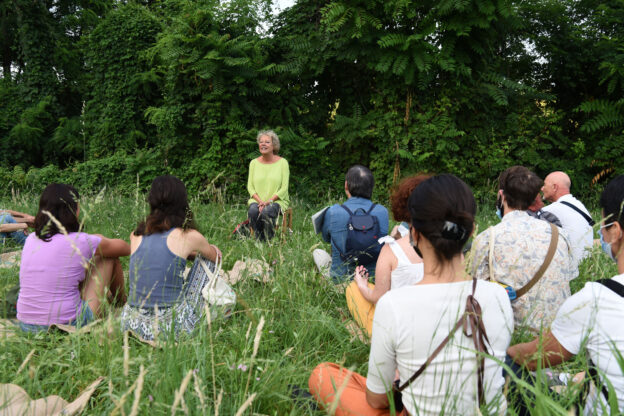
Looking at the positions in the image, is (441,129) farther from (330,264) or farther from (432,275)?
(432,275)

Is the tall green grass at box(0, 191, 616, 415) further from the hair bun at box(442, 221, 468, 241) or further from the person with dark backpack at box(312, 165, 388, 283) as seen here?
the hair bun at box(442, 221, 468, 241)

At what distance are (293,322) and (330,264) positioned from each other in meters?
1.39

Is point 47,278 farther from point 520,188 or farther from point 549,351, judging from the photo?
Result: point 520,188

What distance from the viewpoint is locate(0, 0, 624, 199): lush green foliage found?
7.43 metres

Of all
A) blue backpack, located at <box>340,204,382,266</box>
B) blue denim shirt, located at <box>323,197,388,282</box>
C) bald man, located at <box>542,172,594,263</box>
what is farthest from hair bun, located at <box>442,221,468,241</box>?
bald man, located at <box>542,172,594,263</box>

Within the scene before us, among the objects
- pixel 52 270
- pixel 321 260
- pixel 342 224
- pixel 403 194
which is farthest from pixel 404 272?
pixel 52 270

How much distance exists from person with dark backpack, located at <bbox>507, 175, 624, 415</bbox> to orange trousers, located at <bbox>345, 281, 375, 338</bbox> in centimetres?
141

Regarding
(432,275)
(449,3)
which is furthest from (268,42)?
(432,275)

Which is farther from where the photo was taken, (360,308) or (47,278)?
(360,308)

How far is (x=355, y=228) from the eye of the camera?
355cm

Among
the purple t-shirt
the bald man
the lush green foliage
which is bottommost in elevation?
the purple t-shirt

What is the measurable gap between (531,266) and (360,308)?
116 cm

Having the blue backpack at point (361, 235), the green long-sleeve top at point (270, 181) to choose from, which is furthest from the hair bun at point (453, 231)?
the green long-sleeve top at point (270, 181)

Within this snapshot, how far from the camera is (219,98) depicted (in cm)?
859
